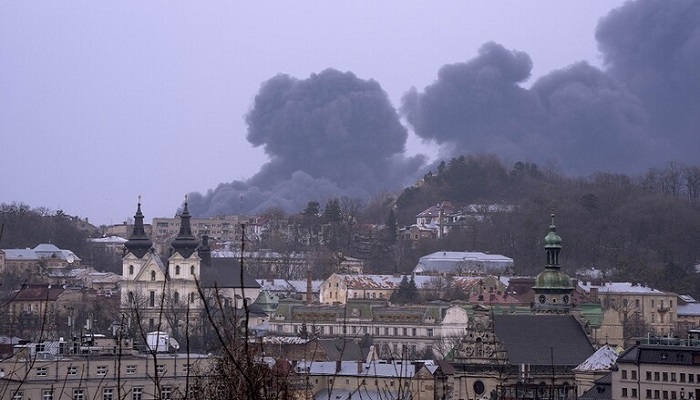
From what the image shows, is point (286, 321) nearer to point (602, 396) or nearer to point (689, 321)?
point (689, 321)

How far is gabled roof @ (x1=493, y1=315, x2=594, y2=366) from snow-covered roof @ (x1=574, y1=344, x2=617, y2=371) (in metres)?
1.34

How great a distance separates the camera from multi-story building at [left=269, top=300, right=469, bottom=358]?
257 ft

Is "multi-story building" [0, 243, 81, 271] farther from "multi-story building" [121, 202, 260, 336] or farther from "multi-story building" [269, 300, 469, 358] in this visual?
"multi-story building" [269, 300, 469, 358]

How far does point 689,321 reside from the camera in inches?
3420

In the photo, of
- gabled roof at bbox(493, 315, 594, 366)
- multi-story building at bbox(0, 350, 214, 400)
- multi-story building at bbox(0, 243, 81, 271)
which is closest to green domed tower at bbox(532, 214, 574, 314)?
gabled roof at bbox(493, 315, 594, 366)

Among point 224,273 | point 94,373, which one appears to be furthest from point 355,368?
point 224,273

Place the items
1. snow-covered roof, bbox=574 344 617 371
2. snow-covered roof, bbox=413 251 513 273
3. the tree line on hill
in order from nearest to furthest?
snow-covered roof, bbox=574 344 617 371, snow-covered roof, bbox=413 251 513 273, the tree line on hill

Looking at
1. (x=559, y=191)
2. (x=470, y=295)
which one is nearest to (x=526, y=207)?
(x=559, y=191)

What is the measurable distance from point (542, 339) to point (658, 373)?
8339 millimetres

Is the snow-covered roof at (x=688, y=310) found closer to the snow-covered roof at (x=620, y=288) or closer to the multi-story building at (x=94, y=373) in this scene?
the snow-covered roof at (x=620, y=288)

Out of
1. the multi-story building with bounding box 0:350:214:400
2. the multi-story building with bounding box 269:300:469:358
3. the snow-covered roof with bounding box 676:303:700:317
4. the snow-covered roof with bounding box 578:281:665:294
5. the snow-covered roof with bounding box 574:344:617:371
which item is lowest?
the multi-story building with bounding box 0:350:214:400

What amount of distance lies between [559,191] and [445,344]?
50960 millimetres

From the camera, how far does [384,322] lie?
8100 cm

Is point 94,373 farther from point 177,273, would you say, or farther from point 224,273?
point 224,273
